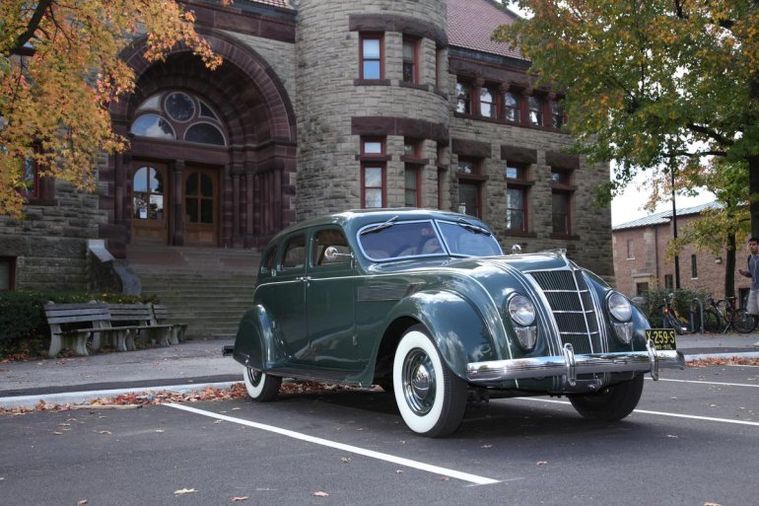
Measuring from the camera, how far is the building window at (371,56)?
25.6m

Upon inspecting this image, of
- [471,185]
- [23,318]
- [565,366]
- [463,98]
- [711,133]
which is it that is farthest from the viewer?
[463,98]

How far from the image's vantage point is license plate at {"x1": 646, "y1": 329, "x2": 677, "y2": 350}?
6445 millimetres

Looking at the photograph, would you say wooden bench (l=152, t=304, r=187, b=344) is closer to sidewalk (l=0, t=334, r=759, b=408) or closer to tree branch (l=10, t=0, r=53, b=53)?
sidewalk (l=0, t=334, r=759, b=408)

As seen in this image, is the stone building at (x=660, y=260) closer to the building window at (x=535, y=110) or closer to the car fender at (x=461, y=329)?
the building window at (x=535, y=110)

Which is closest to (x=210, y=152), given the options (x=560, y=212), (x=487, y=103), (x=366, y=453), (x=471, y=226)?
(x=487, y=103)

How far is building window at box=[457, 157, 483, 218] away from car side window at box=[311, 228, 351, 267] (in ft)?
70.2

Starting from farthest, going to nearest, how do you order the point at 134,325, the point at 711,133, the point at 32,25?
the point at 711,133 → the point at 134,325 → the point at 32,25

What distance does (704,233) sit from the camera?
119ft

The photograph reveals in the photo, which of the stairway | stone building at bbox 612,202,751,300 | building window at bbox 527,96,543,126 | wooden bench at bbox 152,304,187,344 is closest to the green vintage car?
wooden bench at bbox 152,304,187,344

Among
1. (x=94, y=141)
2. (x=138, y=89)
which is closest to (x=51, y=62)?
(x=94, y=141)

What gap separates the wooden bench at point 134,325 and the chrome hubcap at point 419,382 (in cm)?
1058

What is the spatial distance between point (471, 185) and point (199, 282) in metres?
11.6

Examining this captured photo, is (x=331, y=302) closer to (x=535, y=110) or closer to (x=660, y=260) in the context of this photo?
(x=535, y=110)

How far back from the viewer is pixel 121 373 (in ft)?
38.4
